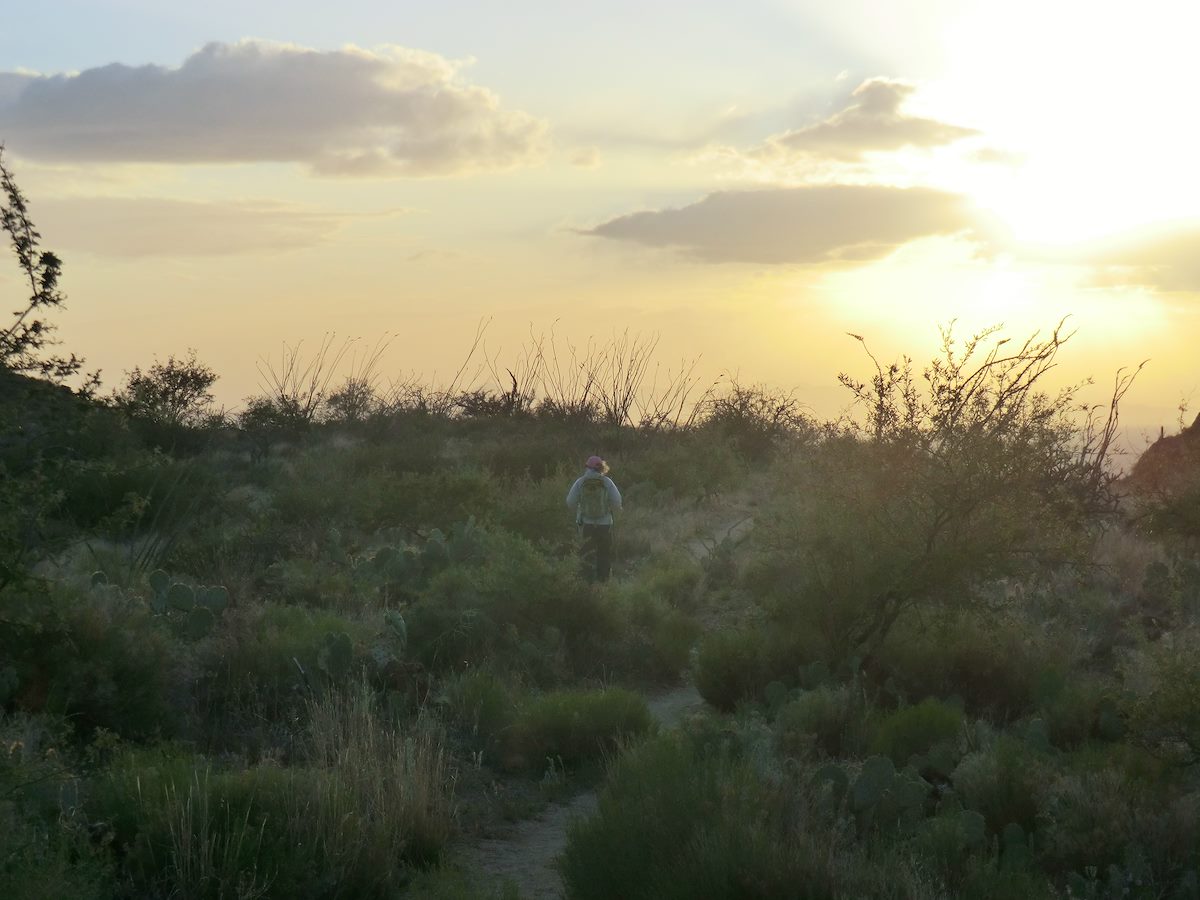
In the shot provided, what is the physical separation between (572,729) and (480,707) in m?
0.87

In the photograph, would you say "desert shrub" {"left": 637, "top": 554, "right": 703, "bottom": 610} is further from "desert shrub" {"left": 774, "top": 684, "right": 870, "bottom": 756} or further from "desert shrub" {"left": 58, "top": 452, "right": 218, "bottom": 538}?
"desert shrub" {"left": 58, "top": 452, "right": 218, "bottom": 538}

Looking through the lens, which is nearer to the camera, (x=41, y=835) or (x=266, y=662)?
(x=41, y=835)

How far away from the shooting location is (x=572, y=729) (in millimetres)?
9875

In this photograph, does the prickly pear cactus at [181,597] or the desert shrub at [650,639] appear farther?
the desert shrub at [650,639]

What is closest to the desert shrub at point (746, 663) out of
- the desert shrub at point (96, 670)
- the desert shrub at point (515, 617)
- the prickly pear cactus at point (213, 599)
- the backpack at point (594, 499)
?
the desert shrub at point (515, 617)

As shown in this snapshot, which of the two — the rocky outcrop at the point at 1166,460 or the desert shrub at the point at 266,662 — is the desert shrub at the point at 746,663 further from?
the rocky outcrop at the point at 1166,460

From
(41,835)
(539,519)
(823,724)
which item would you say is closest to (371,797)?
(41,835)

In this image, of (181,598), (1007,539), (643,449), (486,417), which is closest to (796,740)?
(1007,539)

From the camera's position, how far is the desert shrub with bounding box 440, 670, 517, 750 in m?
10.0

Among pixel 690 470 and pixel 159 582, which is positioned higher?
pixel 690 470

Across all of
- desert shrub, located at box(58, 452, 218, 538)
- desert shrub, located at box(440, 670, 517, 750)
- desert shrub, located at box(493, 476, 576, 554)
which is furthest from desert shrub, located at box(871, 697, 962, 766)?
desert shrub, located at box(58, 452, 218, 538)

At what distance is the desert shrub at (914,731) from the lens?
9.03m

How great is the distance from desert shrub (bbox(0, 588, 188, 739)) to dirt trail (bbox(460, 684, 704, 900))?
2580 mm

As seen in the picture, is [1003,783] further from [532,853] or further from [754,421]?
[754,421]
